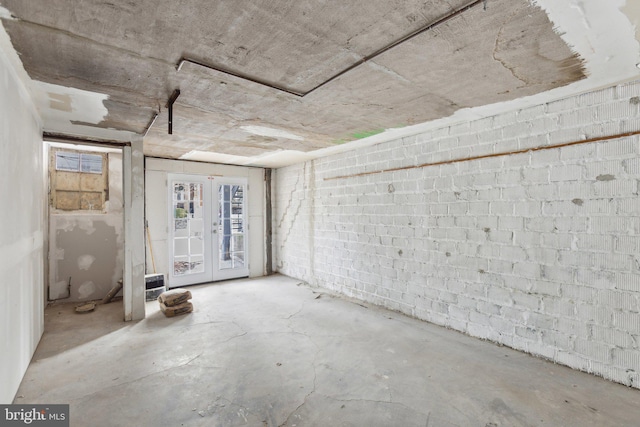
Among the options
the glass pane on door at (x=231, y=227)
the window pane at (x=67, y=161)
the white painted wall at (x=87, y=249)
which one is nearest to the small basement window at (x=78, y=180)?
the window pane at (x=67, y=161)

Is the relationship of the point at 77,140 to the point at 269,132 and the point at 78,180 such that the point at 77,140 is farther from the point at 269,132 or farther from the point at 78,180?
the point at 269,132

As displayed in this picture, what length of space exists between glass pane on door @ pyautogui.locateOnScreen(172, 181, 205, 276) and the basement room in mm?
1164

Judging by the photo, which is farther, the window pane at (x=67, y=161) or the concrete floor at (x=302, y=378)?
the window pane at (x=67, y=161)

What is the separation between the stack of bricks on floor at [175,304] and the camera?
3884mm

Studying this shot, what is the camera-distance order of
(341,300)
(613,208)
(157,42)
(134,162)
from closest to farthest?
(157,42) → (613,208) → (134,162) → (341,300)

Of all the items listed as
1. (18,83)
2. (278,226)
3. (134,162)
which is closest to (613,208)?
(18,83)

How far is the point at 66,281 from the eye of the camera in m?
4.62

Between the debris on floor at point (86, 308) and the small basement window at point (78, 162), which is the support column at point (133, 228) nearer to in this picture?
the debris on floor at point (86, 308)

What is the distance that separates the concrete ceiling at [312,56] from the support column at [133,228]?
2.17 feet

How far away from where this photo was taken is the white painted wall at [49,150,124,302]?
180 inches

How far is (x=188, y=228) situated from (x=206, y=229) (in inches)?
12.4

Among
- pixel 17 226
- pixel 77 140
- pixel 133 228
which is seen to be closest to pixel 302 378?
pixel 17 226

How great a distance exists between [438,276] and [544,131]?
182cm

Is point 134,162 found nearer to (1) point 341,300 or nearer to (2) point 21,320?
(2) point 21,320
